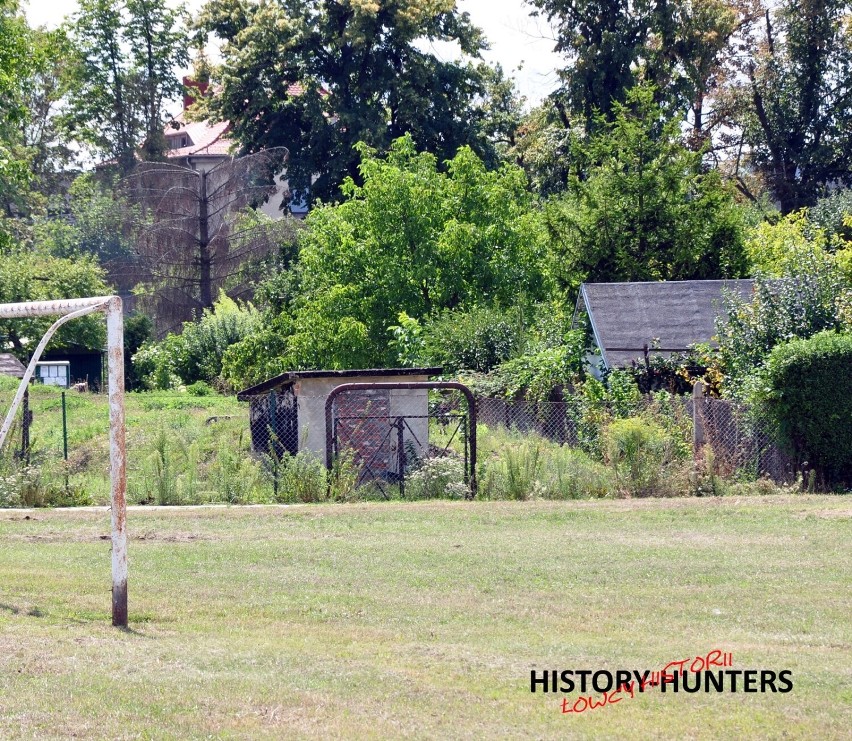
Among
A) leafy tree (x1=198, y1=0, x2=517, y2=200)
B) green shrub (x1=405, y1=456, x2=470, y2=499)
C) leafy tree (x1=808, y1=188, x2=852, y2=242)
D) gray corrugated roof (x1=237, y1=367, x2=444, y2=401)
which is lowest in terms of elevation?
green shrub (x1=405, y1=456, x2=470, y2=499)

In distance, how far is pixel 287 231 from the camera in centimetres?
4916

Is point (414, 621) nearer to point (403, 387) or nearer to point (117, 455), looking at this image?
point (117, 455)

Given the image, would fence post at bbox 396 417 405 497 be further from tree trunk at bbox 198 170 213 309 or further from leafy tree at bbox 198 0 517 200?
tree trunk at bbox 198 170 213 309

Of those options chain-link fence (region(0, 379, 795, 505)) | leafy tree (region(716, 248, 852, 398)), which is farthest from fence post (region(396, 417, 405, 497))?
leafy tree (region(716, 248, 852, 398))

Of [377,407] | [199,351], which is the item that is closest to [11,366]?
[199,351]

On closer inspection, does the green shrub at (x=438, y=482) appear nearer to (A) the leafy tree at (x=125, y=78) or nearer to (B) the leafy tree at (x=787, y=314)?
(B) the leafy tree at (x=787, y=314)

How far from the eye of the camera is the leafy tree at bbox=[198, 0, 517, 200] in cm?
4597

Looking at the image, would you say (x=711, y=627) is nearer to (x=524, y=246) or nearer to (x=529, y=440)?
(x=529, y=440)

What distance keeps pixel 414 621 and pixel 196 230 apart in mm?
42762

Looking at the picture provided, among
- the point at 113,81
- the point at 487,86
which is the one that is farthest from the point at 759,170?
the point at 113,81

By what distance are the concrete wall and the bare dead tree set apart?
28.2 m

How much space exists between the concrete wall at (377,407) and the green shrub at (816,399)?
18.4 feet

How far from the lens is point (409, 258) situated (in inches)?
1178

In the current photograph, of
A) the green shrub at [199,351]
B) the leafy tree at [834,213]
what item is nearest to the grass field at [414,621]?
the green shrub at [199,351]
